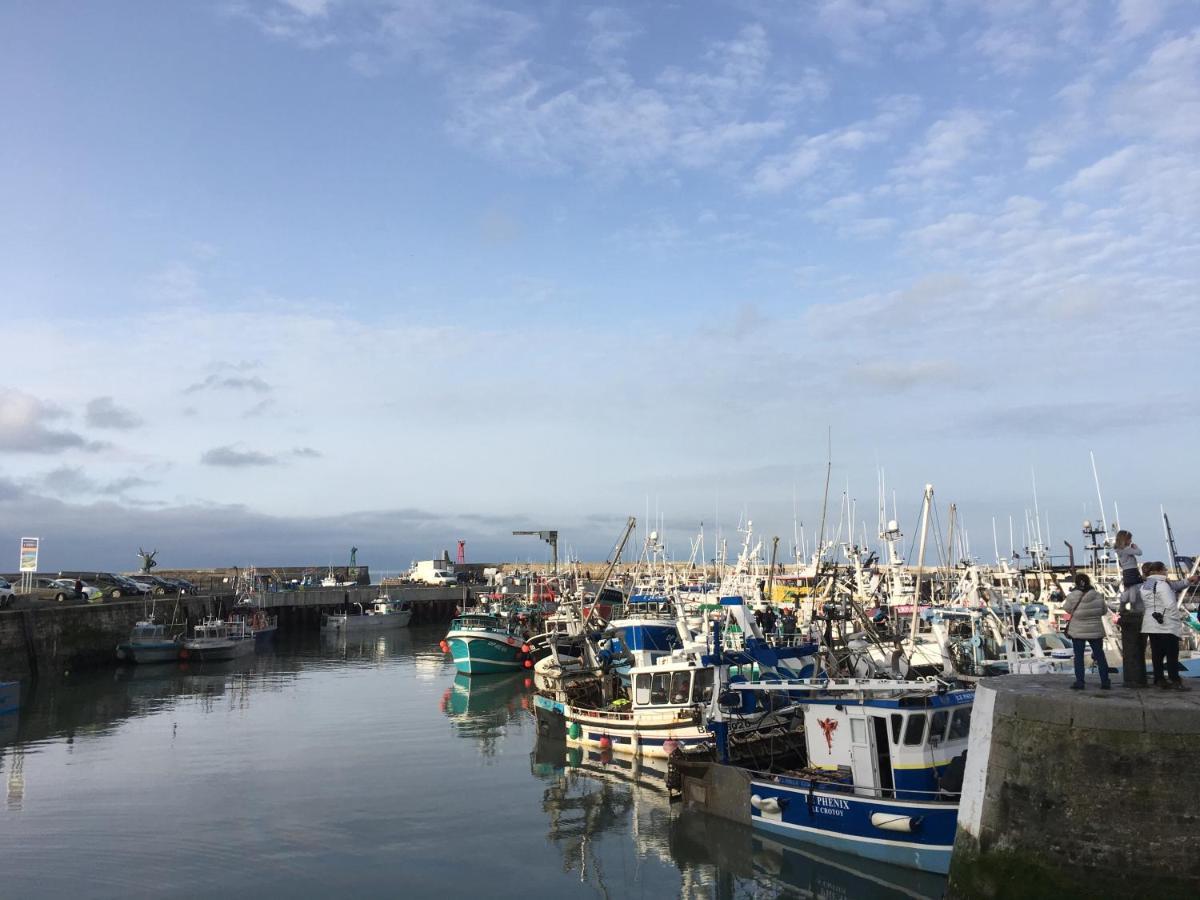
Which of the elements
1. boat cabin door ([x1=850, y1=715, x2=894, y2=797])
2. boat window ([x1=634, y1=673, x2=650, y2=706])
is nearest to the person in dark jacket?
boat cabin door ([x1=850, y1=715, x2=894, y2=797])

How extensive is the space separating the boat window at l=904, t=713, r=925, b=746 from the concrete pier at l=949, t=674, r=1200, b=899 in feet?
21.5

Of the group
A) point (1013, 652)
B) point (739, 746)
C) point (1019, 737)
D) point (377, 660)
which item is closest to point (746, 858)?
point (739, 746)

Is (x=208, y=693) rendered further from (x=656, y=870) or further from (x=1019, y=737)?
(x=1019, y=737)

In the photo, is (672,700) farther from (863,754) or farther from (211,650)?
(211,650)

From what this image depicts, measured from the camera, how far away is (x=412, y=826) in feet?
69.4

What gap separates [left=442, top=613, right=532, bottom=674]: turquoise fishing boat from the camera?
50.0m

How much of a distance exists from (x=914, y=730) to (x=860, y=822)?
2256 millimetres

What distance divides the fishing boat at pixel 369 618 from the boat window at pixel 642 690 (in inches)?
2186

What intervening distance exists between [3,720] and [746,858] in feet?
105

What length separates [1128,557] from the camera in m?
11.7

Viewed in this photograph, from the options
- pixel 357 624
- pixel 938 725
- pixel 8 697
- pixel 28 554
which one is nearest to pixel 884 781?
pixel 938 725

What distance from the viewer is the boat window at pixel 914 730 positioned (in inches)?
695

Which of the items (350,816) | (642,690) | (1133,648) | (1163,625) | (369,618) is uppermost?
(1163,625)

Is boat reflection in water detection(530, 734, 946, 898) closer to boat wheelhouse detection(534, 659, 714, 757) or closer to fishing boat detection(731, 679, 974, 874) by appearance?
fishing boat detection(731, 679, 974, 874)
